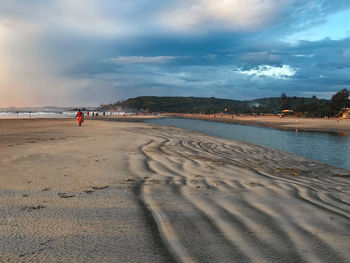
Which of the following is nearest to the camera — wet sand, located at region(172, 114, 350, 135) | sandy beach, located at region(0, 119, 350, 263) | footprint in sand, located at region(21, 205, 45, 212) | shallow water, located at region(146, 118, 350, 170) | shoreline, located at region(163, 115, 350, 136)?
sandy beach, located at region(0, 119, 350, 263)

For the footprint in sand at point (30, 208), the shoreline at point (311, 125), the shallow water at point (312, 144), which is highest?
the footprint in sand at point (30, 208)

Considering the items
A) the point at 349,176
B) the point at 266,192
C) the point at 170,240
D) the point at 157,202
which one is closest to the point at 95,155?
the point at 157,202

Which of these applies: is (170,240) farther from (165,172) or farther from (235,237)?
(165,172)

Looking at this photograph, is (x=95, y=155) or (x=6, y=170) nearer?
(x=6, y=170)

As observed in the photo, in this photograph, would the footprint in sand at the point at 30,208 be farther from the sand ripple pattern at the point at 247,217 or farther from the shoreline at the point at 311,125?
the shoreline at the point at 311,125

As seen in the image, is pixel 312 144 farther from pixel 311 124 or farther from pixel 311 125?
pixel 311 124

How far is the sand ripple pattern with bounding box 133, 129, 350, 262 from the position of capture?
7.55 ft

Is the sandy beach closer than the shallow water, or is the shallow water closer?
the sandy beach

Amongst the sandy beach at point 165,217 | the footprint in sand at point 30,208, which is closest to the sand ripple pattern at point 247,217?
the sandy beach at point 165,217

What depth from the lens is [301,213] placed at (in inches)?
134

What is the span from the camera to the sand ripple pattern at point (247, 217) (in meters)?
2.30

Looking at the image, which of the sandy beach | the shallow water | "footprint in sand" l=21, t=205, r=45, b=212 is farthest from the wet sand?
"footprint in sand" l=21, t=205, r=45, b=212

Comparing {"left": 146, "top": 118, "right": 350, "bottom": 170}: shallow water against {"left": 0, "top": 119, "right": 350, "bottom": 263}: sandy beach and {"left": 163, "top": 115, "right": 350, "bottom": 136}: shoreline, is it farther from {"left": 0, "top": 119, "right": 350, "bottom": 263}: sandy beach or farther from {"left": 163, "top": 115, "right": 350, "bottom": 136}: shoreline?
{"left": 0, "top": 119, "right": 350, "bottom": 263}: sandy beach

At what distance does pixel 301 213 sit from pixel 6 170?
19.0 feet
